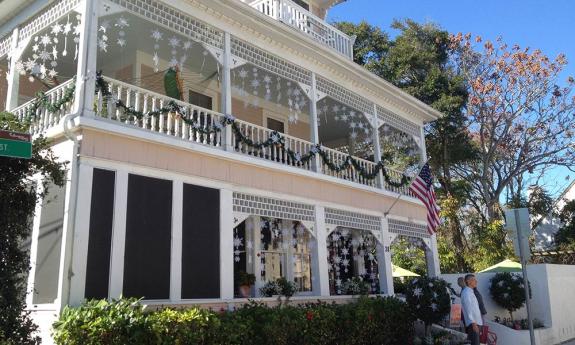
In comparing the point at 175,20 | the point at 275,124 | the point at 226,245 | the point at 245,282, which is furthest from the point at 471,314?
the point at 275,124

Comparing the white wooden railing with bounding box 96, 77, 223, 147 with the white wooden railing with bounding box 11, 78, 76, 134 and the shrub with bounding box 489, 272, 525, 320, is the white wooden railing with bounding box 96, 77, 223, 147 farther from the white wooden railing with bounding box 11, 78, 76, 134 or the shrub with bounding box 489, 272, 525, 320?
the shrub with bounding box 489, 272, 525, 320

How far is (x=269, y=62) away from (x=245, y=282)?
5.45 meters

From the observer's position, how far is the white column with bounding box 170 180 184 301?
30.1ft

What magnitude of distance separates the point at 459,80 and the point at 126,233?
21932mm

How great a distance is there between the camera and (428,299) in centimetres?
1259

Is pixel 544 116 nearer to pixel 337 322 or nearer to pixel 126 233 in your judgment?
pixel 337 322

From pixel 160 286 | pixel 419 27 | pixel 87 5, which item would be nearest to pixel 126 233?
pixel 160 286

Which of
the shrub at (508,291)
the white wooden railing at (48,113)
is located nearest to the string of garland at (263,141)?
the white wooden railing at (48,113)

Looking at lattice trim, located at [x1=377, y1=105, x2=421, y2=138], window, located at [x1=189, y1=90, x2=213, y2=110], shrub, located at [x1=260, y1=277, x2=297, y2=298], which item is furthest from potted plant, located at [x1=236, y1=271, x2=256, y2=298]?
lattice trim, located at [x1=377, y1=105, x2=421, y2=138]

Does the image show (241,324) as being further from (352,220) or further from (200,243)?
(352,220)

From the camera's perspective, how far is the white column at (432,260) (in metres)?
16.9

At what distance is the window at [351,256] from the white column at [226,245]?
689 cm

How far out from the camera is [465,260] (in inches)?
981

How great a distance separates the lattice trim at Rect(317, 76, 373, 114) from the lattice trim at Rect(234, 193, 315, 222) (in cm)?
358
